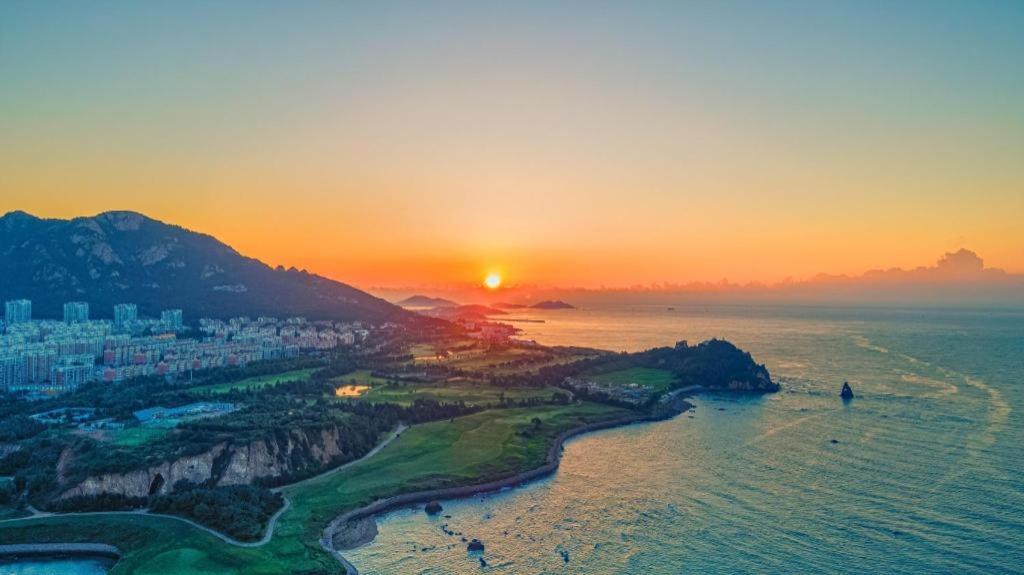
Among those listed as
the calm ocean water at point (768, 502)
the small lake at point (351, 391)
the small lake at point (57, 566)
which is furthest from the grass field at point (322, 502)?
the small lake at point (351, 391)

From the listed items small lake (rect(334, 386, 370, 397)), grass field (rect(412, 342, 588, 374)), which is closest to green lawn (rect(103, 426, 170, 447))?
small lake (rect(334, 386, 370, 397))

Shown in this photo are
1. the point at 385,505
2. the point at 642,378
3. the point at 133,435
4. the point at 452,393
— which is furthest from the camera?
the point at 642,378

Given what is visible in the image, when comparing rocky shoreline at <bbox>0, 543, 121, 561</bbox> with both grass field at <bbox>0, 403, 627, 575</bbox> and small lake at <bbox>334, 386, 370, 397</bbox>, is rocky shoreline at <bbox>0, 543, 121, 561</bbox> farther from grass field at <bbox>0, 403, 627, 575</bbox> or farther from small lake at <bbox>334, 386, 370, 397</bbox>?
small lake at <bbox>334, 386, 370, 397</bbox>

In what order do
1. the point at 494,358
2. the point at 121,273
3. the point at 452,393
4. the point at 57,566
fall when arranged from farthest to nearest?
Answer: the point at 121,273
the point at 494,358
the point at 452,393
the point at 57,566

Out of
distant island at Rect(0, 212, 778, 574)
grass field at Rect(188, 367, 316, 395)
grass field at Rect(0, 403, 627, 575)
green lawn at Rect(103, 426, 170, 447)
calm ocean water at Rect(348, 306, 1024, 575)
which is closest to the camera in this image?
grass field at Rect(0, 403, 627, 575)

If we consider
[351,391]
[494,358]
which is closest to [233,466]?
[351,391]

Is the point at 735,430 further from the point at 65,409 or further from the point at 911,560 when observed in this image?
the point at 65,409

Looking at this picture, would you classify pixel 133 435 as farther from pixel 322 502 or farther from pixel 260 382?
pixel 260 382
